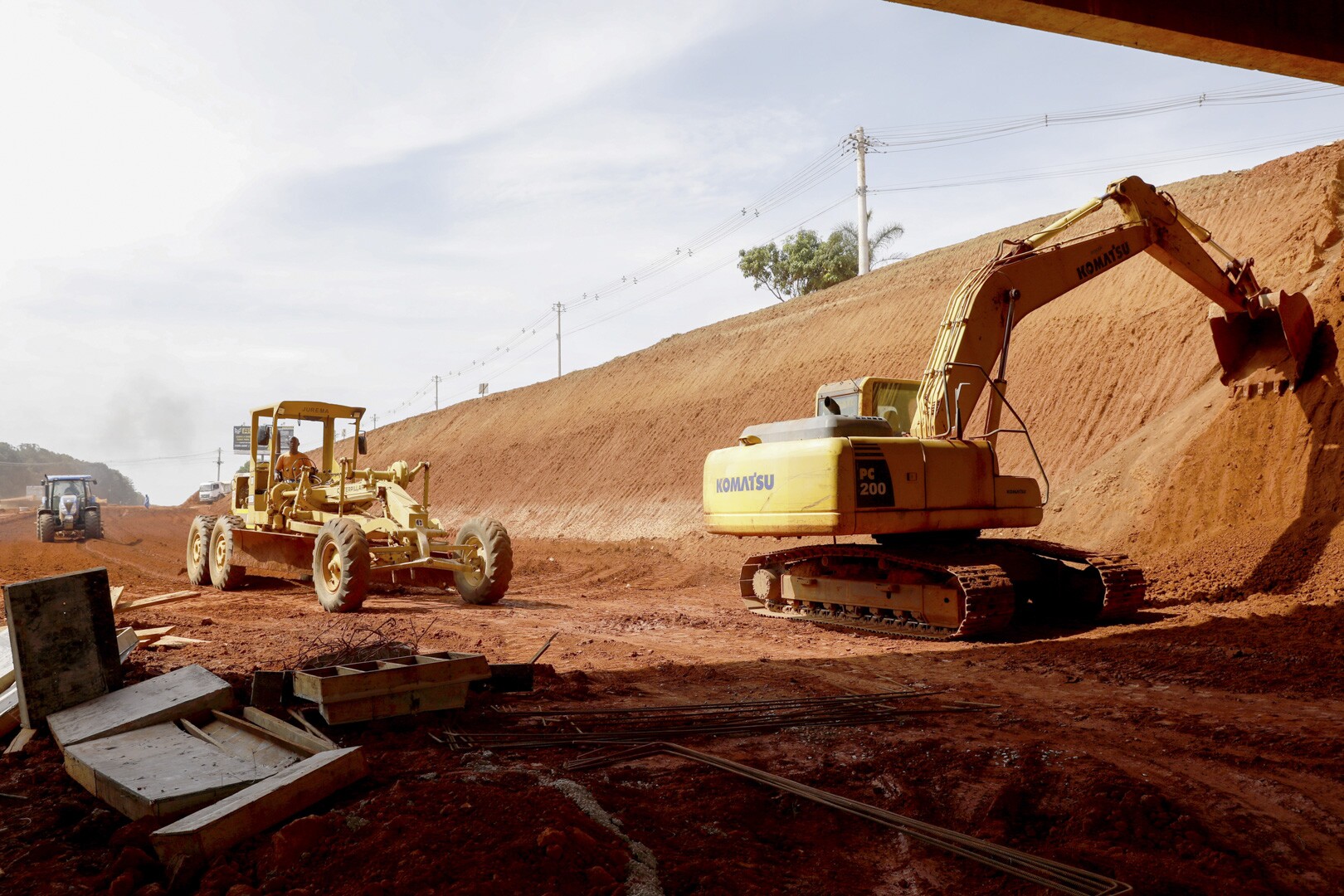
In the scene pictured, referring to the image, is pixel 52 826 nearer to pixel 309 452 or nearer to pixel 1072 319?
pixel 309 452

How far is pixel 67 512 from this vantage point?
28172 mm

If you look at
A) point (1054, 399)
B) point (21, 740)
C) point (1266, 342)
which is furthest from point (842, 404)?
point (1054, 399)

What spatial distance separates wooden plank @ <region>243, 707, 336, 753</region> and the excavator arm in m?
7.21

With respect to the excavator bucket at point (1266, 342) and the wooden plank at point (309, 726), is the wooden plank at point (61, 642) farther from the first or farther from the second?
the excavator bucket at point (1266, 342)

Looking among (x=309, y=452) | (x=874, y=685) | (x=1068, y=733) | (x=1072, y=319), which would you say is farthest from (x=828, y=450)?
(x=1072, y=319)

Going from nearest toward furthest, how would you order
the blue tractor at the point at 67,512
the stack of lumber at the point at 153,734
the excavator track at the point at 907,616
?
the stack of lumber at the point at 153,734, the excavator track at the point at 907,616, the blue tractor at the point at 67,512

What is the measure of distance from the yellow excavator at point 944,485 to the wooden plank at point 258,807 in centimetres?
583

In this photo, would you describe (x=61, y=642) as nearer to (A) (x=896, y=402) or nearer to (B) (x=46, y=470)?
(A) (x=896, y=402)

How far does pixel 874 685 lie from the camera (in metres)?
7.25

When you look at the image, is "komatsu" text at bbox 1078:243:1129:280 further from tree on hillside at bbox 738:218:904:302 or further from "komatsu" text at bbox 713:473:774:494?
tree on hillside at bbox 738:218:904:302

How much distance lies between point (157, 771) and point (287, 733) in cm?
70

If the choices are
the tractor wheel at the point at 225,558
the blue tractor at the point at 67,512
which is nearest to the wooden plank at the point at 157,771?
the tractor wheel at the point at 225,558

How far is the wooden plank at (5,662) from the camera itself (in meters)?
6.56

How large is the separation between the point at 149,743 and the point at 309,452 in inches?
414
